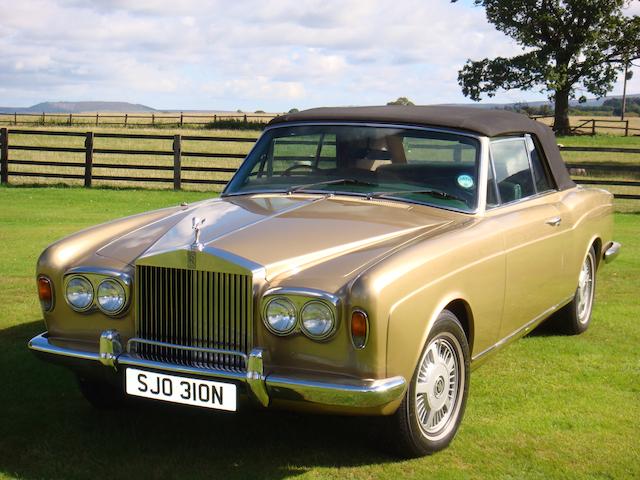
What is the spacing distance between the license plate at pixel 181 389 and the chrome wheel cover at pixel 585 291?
12.2ft

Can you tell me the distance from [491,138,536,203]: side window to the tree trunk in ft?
122

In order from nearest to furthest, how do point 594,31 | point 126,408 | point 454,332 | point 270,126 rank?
point 454,332
point 126,408
point 270,126
point 594,31

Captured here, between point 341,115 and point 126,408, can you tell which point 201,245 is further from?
point 341,115

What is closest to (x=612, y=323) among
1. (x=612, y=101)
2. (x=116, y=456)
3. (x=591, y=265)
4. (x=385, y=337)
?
(x=591, y=265)

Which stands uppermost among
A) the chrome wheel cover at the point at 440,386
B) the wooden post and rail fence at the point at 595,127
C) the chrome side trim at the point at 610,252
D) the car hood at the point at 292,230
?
the wooden post and rail fence at the point at 595,127

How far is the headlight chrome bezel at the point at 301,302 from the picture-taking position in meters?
3.77

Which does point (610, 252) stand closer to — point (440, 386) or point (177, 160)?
point (440, 386)

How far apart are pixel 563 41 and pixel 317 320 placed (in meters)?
40.0

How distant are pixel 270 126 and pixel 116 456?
2616 mm

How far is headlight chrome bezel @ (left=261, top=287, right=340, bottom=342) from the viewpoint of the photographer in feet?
12.4

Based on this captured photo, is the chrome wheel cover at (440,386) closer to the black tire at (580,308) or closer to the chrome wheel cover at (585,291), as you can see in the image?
the black tire at (580,308)

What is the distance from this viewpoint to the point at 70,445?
441 cm

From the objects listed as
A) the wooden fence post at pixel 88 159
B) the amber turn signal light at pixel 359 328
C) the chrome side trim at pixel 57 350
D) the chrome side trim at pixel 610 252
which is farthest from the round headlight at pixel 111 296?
the wooden fence post at pixel 88 159

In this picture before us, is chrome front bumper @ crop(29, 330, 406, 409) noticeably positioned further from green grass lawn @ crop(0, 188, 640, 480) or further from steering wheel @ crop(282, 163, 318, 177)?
steering wheel @ crop(282, 163, 318, 177)
